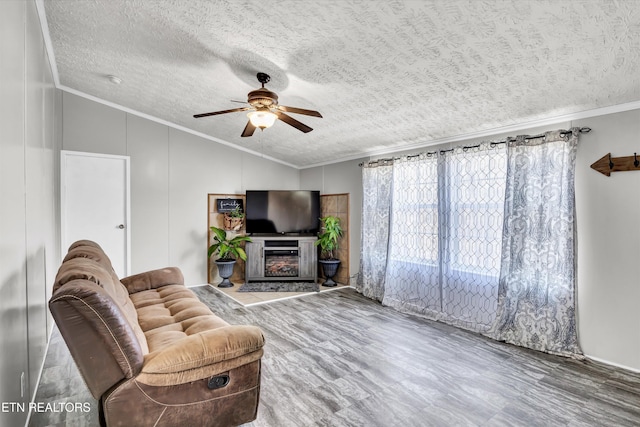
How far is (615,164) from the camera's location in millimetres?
2633

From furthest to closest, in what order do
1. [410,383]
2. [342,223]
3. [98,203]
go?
[342,223]
[98,203]
[410,383]

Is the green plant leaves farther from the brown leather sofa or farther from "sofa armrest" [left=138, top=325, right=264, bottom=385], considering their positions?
"sofa armrest" [left=138, top=325, right=264, bottom=385]

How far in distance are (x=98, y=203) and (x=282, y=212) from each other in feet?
9.25

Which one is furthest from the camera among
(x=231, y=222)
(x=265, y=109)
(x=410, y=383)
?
(x=231, y=222)

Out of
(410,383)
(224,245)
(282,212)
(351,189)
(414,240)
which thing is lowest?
(410,383)

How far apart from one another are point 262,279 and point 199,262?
1.14 metres

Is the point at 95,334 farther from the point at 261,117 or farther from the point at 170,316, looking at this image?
the point at 261,117

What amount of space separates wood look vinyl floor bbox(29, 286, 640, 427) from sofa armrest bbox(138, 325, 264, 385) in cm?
56

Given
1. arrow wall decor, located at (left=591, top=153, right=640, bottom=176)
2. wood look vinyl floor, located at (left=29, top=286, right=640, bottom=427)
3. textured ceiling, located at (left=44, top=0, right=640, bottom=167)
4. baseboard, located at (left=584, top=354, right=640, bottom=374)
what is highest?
textured ceiling, located at (left=44, top=0, right=640, bottom=167)

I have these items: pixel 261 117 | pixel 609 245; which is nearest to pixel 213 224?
pixel 261 117

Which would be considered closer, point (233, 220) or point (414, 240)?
point (414, 240)

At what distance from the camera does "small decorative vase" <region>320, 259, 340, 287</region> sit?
Result: 5375mm

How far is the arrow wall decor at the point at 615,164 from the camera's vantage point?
8.36ft

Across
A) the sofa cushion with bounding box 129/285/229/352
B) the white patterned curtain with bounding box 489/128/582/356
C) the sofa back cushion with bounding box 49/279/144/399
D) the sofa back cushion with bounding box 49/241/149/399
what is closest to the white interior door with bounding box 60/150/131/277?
the sofa cushion with bounding box 129/285/229/352
